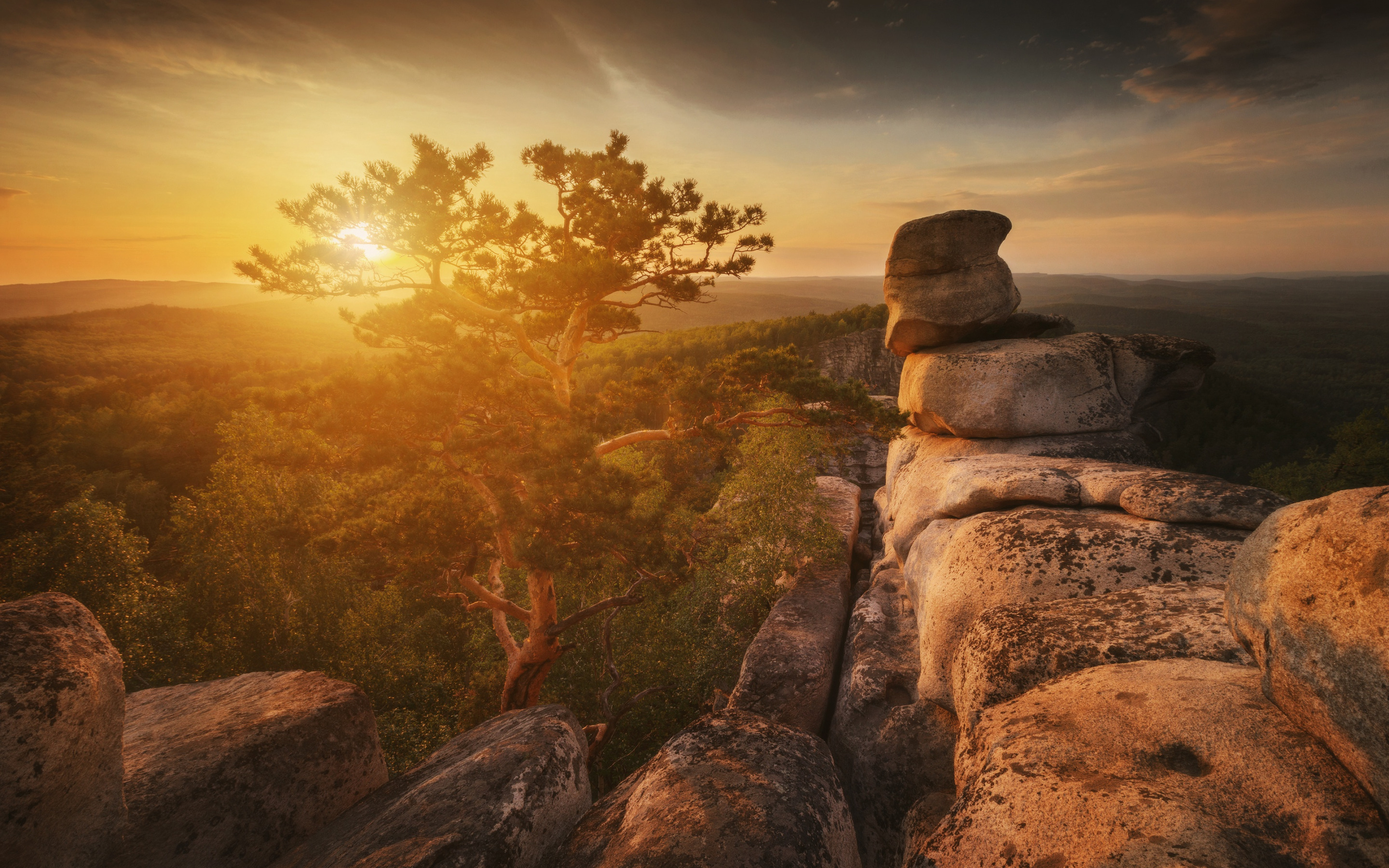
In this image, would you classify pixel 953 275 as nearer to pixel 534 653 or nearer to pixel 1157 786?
pixel 1157 786

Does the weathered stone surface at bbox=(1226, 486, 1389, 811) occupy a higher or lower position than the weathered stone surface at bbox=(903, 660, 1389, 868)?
higher

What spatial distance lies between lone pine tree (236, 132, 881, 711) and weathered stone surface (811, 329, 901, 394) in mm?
39768

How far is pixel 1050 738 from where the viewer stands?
5297mm

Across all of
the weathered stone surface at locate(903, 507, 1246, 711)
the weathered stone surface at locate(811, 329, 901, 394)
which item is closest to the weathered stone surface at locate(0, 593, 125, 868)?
the weathered stone surface at locate(903, 507, 1246, 711)

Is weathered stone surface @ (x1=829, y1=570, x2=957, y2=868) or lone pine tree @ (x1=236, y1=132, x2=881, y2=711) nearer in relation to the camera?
weathered stone surface @ (x1=829, y1=570, x2=957, y2=868)

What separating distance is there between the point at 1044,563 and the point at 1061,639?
270cm

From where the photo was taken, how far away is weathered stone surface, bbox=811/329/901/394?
52875 mm

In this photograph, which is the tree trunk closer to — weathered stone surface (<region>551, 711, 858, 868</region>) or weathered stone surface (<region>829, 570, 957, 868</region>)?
weathered stone surface (<region>551, 711, 858, 868</region>)

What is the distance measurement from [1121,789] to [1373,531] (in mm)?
2949

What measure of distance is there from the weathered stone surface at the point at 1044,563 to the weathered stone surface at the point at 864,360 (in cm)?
4354

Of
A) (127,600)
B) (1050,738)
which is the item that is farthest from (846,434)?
(127,600)

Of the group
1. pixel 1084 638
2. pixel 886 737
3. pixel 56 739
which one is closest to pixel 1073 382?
pixel 1084 638

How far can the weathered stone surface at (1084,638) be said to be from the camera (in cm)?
618

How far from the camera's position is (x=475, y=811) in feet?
22.3
